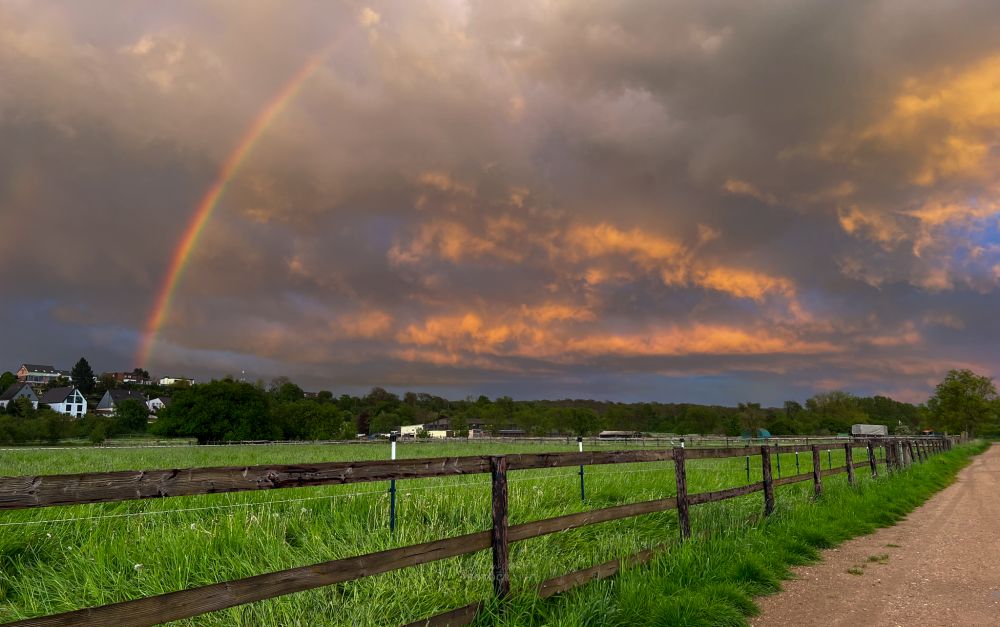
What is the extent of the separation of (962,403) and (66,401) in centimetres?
19388

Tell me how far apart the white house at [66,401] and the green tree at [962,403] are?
185 metres

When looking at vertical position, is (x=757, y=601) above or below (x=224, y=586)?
below

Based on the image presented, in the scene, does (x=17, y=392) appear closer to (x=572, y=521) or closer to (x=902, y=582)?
(x=572, y=521)

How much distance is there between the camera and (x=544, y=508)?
11.0 meters

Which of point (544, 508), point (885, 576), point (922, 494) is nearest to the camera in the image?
point (885, 576)

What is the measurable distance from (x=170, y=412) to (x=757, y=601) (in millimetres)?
92609

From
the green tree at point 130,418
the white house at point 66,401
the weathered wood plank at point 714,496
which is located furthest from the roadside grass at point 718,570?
the white house at point 66,401

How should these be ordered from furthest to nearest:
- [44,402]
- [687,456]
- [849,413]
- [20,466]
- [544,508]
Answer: [44,402] < [849,413] < [20,466] < [544,508] < [687,456]

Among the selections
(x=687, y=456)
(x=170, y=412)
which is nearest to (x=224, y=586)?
(x=687, y=456)

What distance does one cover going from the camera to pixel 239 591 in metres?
3.54

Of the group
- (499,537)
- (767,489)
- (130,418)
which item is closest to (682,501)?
(767,489)

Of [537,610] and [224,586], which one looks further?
[537,610]

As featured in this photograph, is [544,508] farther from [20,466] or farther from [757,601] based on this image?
[20,466]

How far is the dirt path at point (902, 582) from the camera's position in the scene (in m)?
6.20
